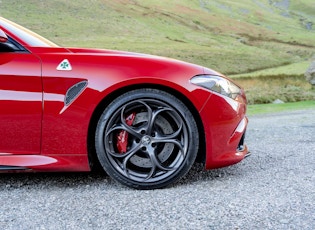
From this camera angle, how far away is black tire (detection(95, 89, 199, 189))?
333 cm

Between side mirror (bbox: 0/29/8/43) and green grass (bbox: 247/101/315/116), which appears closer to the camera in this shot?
side mirror (bbox: 0/29/8/43)

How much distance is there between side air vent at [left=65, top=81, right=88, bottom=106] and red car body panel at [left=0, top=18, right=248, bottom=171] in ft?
0.08

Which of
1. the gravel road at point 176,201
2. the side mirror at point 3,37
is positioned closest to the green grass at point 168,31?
the gravel road at point 176,201

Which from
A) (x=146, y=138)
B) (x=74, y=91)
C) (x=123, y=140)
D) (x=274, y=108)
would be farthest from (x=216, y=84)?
(x=274, y=108)

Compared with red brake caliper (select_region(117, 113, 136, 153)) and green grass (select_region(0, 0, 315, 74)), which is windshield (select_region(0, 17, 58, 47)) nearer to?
red brake caliper (select_region(117, 113, 136, 153))

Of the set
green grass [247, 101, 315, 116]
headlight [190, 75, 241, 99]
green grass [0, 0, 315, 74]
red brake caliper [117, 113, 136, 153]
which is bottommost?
green grass [0, 0, 315, 74]

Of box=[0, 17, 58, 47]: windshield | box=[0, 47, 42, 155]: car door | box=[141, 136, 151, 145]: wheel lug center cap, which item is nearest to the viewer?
box=[0, 47, 42, 155]: car door

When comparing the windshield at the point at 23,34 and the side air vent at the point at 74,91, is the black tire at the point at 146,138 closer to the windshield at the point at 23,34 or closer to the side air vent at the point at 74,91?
the side air vent at the point at 74,91

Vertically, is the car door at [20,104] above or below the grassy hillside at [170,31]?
above

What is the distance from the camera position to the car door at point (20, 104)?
10.6 feet

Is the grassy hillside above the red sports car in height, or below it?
below

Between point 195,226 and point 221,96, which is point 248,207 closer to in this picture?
point 195,226

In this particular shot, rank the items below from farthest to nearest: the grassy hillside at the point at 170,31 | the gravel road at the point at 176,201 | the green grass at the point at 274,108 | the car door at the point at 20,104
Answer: the grassy hillside at the point at 170,31 → the green grass at the point at 274,108 → the car door at the point at 20,104 → the gravel road at the point at 176,201

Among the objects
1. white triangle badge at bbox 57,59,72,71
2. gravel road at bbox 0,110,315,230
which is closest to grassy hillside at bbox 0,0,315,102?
gravel road at bbox 0,110,315,230
